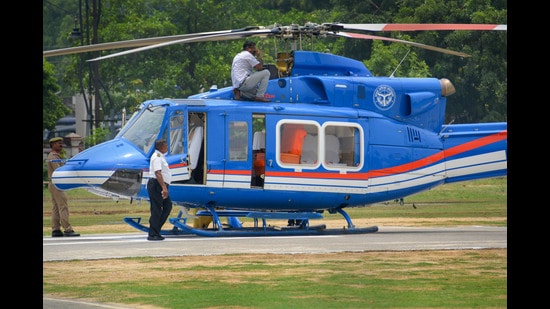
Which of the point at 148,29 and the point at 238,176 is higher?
the point at 148,29

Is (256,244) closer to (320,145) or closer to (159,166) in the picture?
(159,166)

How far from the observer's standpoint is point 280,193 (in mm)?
18188

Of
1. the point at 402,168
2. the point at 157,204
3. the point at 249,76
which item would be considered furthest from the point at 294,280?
the point at 402,168

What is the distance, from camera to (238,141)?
18.0 meters

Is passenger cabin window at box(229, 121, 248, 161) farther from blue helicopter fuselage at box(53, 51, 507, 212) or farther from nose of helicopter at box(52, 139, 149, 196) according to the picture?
nose of helicopter at box(52, 139, 149, 196)

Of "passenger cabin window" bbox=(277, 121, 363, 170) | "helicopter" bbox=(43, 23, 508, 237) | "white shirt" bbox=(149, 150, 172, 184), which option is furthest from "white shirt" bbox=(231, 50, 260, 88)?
"white shirt" bbox=(149, 150, 172, 184)

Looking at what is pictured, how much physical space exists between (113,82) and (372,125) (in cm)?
3799

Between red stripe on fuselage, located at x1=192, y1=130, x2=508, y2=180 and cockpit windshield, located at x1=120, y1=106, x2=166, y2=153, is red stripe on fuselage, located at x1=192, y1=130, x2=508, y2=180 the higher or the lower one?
the lower one

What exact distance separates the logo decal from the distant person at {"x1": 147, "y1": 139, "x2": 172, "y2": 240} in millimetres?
3593

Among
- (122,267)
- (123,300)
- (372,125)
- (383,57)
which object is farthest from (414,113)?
(383,57)

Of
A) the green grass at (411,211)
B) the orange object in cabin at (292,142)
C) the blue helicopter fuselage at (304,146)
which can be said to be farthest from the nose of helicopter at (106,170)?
the green grass at (411,211)

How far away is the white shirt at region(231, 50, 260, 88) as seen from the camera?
59.4 ft
